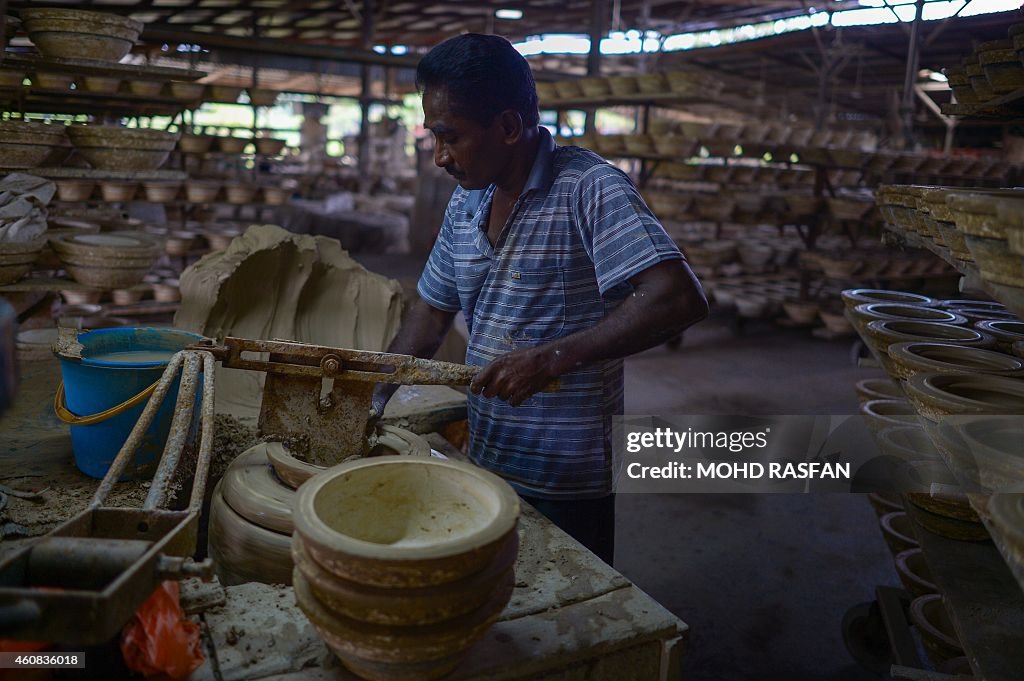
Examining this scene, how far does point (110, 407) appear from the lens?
225cm

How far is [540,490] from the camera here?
229 cm

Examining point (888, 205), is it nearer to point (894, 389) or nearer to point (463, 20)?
point (894, 389)

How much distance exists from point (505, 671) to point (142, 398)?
48.6 inches

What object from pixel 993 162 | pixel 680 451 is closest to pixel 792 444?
pixel 680 451

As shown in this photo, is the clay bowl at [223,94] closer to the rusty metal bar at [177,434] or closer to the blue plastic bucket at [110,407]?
the blue plastic bucket at [110,407]

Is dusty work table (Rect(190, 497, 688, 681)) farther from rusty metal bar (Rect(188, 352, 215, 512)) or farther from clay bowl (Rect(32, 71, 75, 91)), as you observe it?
clay bowl (Rect(32, 71, 75, 91))

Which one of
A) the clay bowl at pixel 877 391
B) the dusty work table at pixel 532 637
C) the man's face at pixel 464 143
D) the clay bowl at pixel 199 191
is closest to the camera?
the dusty work table at pixel 532 637

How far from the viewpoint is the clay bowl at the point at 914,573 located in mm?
3029

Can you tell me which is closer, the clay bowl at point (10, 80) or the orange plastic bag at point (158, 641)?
the orange plastic bag at point (158, 641)

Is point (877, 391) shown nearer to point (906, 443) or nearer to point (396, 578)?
point (906, 443)

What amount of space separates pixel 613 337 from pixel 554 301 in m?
0.26

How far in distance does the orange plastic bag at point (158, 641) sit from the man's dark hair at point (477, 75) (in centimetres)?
133

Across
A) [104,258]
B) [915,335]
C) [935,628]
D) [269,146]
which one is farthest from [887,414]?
[269,146]

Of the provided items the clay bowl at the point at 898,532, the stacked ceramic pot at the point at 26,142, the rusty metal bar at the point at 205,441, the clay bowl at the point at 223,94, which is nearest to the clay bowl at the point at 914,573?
the clay bowl at the point at 898,532
